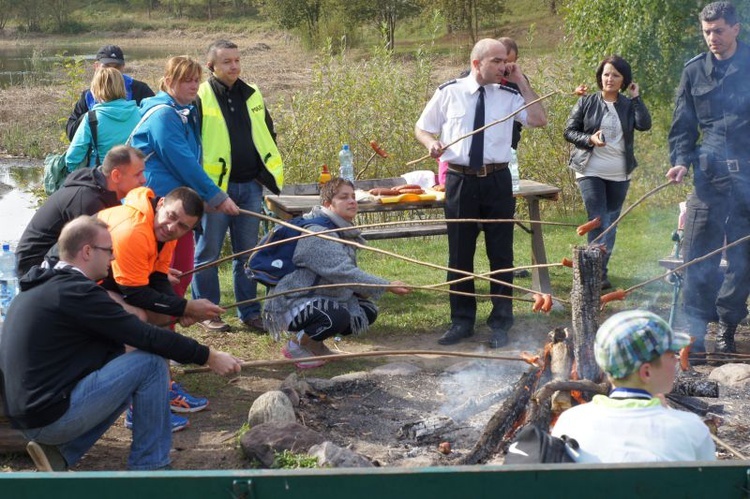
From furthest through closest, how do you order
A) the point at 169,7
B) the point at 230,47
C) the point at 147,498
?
the point at 169,7
the point at 230,47
the point at 147,498

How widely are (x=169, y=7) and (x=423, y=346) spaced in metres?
56.7

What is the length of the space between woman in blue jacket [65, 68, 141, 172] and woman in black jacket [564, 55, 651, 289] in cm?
356

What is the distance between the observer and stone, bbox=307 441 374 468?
445 centimetres

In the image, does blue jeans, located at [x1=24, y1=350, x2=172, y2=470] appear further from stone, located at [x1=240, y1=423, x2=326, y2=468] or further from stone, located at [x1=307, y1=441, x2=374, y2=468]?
stone, located at [x1=307, y1=441, x2=374, y2=468]

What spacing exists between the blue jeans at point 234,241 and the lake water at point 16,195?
211 inches

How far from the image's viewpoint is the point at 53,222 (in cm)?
541

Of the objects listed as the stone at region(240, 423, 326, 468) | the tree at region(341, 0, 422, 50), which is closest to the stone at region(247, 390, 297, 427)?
the stone at region(240, 423, 326, 468)

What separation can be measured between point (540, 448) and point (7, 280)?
4.80 metres

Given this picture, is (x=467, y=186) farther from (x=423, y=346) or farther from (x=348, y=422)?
(x=348, y=422)

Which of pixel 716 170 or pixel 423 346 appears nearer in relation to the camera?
pixel 716 170

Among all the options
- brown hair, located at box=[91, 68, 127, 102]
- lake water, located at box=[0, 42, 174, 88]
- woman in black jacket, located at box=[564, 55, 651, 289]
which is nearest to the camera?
brown hair, located at box=[91, 68, 127, 102]

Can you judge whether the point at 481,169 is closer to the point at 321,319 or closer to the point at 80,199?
the point at 321,319

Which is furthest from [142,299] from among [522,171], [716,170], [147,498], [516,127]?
[522,171]

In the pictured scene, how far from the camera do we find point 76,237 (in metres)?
4.37
